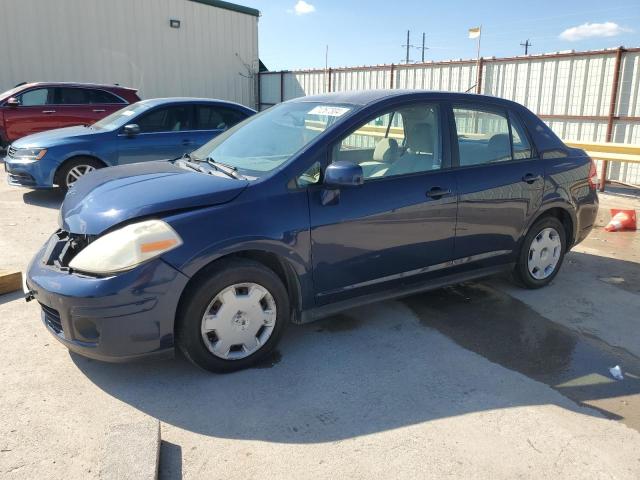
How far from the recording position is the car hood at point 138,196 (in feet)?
10.3

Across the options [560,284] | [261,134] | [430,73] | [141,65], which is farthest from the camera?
[141,65]

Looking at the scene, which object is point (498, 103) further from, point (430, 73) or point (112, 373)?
point (430, 73)

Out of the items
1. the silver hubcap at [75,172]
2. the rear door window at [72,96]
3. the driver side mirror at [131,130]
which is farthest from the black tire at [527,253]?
the rear door window at [72,96]

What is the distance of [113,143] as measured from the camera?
7809mm

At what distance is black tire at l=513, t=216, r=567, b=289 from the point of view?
15.7ft

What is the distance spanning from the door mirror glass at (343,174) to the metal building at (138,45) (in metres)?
16.0

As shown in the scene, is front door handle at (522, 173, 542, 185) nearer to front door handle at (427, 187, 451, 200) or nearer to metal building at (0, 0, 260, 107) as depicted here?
front door handle at (427, 187, 451, 200)

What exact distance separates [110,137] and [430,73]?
8.00m

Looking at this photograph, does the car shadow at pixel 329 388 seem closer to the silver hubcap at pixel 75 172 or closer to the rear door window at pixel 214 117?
the silver hubcap at pixel 75 172

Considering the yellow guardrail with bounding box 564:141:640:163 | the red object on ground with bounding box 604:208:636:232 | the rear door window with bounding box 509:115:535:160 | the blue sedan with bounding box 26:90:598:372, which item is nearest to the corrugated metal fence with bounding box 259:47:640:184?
the yellow guardrail with bounding box 564:141:640:163

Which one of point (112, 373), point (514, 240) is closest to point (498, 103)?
point (514, 240)

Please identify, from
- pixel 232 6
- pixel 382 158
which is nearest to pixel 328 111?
pixel 382 158

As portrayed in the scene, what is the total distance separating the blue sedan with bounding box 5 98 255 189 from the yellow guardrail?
20.9ft

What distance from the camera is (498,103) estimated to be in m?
4.66
